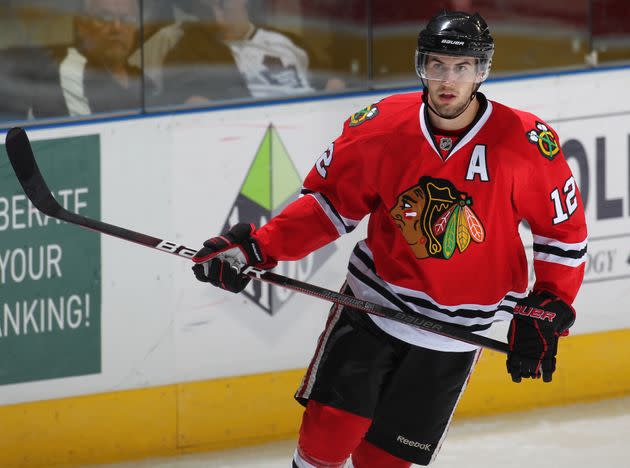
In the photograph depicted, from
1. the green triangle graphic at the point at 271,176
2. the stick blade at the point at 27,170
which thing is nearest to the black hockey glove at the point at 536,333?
the stick blade at the point at 27,170

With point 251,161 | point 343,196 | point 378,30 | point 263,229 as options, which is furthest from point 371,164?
point 378,30

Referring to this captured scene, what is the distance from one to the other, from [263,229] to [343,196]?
19cm

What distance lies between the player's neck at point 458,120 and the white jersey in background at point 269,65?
1317 mm

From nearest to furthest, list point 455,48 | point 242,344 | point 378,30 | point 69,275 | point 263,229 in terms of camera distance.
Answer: point 455,48 → point 263,229 → point 69,275 → point 242,344 → point 378,30

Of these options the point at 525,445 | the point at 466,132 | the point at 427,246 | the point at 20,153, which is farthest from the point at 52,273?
the point at 525,445

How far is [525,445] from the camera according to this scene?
4.04 metres

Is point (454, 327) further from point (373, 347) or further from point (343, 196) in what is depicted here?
point (343, 196)

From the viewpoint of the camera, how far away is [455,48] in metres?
2.71

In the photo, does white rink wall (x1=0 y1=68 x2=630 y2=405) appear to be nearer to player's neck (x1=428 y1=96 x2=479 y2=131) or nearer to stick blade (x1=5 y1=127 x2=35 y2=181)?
stick blade (x1=5 y1=127 x2=35 y2=181)

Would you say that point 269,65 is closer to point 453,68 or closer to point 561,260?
point 453,68

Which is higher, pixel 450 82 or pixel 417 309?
pixel 450 82

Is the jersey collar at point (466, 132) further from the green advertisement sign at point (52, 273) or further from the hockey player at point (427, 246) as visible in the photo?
the green advertisement sign at point (52, 273)

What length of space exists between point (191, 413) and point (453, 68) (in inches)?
62.2

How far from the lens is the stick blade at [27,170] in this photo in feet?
9.84
